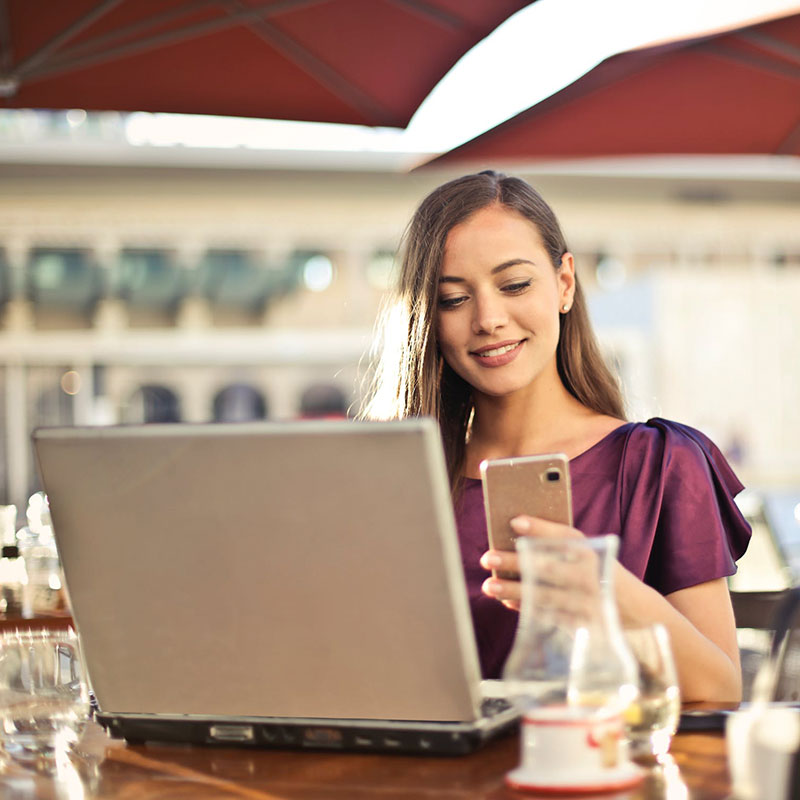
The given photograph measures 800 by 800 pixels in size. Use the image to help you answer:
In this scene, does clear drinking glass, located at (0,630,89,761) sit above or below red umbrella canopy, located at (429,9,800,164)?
below

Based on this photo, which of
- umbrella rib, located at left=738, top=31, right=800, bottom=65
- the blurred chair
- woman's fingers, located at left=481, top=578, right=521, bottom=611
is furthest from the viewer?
umbrella rib, located at left=738, top=31, right=800, bottom=65

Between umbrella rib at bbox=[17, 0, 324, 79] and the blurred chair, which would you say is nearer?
the blurred chair

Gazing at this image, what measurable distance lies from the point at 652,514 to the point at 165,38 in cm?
193

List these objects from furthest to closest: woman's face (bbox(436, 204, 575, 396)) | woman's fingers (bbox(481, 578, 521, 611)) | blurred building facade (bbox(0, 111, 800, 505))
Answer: blurred building facade (bbox(0, 111, 800, 505)) → woman's face (bbox(436, 204, 575, 396)) → woman's fingers (bbox(481, 578, 521, 611))

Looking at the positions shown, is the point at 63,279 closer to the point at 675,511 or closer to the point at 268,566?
the point at 675,511

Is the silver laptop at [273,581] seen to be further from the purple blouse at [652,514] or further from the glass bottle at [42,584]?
the glass bottle at [42,584]

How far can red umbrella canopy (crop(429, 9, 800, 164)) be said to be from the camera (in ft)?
10.4

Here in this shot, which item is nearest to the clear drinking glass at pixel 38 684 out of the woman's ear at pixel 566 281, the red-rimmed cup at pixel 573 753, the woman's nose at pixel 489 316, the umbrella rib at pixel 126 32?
the red-rimmed cup at pixel 573 753

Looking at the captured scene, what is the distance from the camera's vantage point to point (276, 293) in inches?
532

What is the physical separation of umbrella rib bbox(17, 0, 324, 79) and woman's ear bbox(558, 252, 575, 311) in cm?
138

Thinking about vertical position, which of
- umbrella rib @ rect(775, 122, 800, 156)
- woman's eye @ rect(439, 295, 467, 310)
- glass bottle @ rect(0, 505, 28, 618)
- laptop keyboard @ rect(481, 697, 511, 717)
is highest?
umbrella rib @ rect(775, 122, 800, 156)

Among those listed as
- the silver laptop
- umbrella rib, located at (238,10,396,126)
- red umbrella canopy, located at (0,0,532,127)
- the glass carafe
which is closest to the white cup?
the glass carafe

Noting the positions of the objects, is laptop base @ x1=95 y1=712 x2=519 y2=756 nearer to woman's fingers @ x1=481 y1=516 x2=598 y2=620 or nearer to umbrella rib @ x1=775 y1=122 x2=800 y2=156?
woman's fingers @ x1=481 y1=516 x2=598 y2=620

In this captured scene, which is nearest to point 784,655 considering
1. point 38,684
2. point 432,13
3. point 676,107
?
point 38,684
